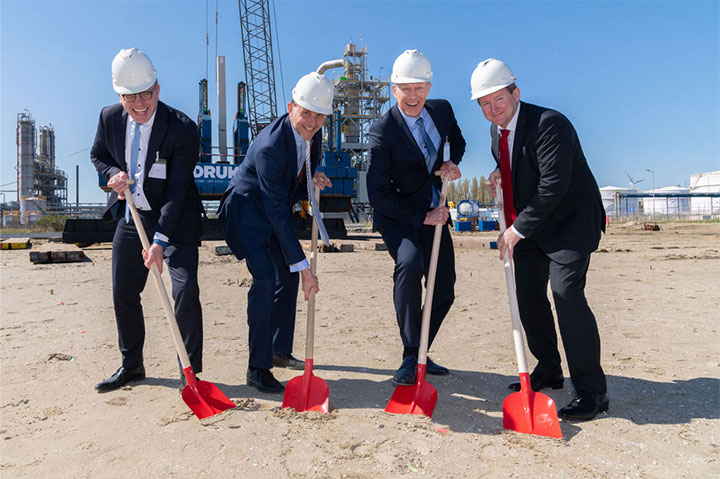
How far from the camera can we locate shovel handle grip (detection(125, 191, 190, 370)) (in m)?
2.90

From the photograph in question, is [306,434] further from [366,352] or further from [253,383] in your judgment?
[366,352]

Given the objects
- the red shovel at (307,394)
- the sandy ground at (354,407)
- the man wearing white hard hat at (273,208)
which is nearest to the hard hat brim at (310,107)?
the man wearing white hard hat at (273,208)

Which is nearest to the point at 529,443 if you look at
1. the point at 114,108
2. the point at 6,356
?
the point at 114,108

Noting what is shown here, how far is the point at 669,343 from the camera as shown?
13.4 feet

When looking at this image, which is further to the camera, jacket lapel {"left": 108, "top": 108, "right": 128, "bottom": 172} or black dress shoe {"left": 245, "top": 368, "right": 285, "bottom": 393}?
jacket lapel {"left": 108, "top": 108, "right": 128, "bottom": 172}

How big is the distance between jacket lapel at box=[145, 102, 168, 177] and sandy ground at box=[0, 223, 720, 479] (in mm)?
1475

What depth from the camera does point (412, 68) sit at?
3.12 metres

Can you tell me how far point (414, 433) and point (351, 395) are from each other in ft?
2.21

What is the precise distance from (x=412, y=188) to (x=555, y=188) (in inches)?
39.9

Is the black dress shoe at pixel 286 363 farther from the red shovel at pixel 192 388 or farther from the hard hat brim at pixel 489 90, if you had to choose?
the hard hat brim at pixel 489 90

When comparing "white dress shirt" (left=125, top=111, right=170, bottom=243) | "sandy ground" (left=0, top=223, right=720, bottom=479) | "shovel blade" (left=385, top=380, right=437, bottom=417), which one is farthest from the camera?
"white dress shirt" (left=125, top=111, right=170, bottom=243)

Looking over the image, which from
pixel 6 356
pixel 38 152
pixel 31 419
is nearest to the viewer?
pixel 31 419

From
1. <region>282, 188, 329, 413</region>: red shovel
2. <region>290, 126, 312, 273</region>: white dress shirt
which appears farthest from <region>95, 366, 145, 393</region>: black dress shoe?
<region>290, 126, 312, 273</region>: white dress shirt

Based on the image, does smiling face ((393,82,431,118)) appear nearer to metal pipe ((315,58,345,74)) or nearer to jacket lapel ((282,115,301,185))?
jacket lapel ((282,115,301,185))
